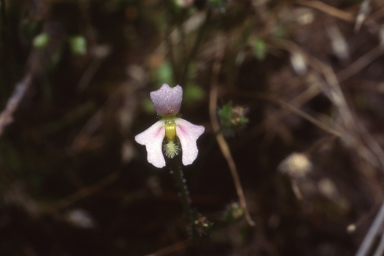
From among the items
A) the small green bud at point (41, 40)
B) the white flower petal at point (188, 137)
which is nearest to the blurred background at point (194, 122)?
Answer: the small green bud at point (41, 40)

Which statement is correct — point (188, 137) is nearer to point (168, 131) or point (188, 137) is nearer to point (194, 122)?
point (168, 131)

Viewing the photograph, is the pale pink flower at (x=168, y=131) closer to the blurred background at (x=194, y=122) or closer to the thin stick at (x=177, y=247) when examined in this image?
the blurred background at (x=194, y=122)

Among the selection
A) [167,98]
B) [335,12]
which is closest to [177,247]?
[167,98]

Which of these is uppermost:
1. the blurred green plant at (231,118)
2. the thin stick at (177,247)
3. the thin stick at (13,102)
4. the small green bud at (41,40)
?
the small green bud at (41,40)

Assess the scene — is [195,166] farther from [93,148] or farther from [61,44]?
[61,44]

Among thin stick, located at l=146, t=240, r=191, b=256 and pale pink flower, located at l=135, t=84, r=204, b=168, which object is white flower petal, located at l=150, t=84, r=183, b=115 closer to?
pale pink flower, located at l=135, t=84, r=204, b=168

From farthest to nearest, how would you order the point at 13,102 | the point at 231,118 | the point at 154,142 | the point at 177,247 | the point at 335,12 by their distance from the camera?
the point at 335,12, the point at 177,247, the point at 13,102, the point at 231,118, the point at 154,142
